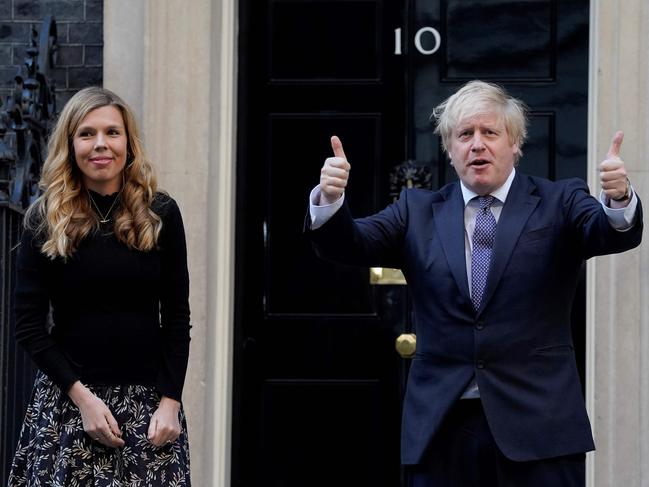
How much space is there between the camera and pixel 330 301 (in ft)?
22.8

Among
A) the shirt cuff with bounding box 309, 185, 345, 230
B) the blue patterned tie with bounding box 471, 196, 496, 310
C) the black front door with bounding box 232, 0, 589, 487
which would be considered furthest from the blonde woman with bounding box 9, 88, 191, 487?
the black front door with bounding box 232, 0, 589, 487

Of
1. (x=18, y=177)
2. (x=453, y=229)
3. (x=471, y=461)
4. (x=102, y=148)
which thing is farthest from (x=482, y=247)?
(x=18, y=177)

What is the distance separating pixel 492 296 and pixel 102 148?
1.31 metres

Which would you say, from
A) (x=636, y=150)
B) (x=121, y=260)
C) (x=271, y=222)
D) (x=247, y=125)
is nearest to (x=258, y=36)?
(x=247, y=125)

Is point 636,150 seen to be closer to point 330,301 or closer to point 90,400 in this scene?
point 330,301

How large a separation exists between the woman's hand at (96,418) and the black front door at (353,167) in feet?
8.17

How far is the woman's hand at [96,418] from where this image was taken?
4.40 m

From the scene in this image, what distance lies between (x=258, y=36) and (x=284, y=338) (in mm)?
1455

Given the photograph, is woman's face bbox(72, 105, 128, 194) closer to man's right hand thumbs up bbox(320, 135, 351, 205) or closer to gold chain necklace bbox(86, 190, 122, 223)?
gold chain necklace bbox(86, 190, 122, 223)

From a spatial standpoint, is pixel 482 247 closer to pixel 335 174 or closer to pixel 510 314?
pixel 510 314

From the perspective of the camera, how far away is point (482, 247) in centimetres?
438

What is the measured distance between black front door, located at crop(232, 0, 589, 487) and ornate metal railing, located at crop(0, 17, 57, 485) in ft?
3.03

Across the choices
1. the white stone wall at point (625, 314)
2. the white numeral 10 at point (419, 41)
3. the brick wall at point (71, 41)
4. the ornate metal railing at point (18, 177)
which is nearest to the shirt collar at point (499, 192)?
the white stone wall at point (625, 314)

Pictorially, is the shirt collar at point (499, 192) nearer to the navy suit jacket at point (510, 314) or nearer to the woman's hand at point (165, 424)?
the navy suit jacket at point (510, 314)
